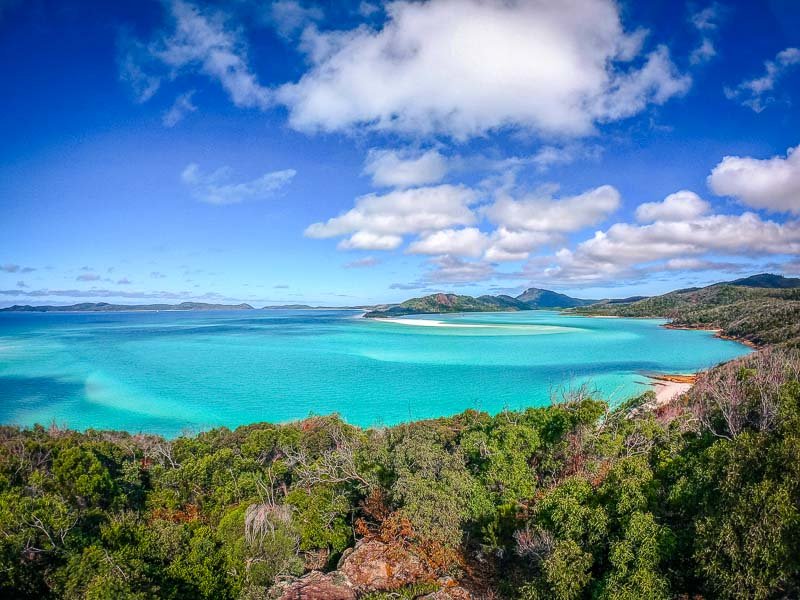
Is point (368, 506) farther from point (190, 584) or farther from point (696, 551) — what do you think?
point (696, 551)

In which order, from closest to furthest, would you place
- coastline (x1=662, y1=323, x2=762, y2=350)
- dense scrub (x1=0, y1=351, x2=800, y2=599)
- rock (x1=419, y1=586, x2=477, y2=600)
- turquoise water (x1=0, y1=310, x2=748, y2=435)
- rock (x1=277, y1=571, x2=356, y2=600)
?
dense scrub (x1=0, y1=351, x2=800, y2=599)
rock (x1=419, y1=586, x2=477, y2=600)
rock (x1=277, y1=571, x2=356, y2=600)
turquoise water (x1=0, y1=310, x2=748, y2=435)
coastline (x1=662, y1=323, x2=762, y2=350)

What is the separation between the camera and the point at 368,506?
15.1m

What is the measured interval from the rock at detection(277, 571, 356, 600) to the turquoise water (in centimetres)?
2506

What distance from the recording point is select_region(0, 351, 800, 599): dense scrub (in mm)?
8727

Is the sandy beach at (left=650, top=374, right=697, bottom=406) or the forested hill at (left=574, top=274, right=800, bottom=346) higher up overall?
the forested hill at (left=574, top=274, right=800, bottom=346)

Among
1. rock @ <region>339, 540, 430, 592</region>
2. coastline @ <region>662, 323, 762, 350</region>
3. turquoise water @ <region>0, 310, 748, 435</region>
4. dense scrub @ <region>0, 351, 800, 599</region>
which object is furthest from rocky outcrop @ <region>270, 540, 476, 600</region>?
coastline @ <region>662, 323, 762, 350</region>

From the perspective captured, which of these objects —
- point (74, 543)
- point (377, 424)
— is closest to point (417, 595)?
point (74, 543)

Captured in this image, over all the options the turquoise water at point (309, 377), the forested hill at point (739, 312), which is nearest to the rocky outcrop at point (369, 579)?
the turquoise water at point (309, 377)

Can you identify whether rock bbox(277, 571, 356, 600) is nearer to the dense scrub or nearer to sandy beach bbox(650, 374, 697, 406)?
the dense scrub

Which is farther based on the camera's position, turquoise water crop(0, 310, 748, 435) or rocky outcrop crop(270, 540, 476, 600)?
turquoise water crop(0, 310, 748, 435)

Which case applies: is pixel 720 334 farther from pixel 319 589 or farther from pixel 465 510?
pixel 319 589

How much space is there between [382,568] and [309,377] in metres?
43.7

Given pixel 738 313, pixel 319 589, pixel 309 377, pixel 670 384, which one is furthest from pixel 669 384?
pixel 738 313

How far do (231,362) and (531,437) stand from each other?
2327 inches
